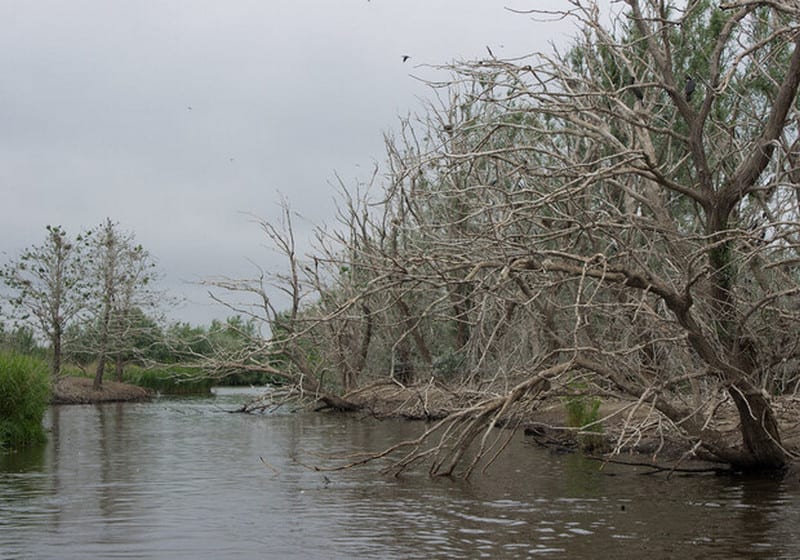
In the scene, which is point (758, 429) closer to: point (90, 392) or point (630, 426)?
point (630, 426)

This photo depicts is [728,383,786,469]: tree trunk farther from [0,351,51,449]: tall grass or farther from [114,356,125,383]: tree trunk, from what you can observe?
[114,356,125,383]: tree trunk

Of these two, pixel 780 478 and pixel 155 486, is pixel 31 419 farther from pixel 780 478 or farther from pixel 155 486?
pixel 780 478

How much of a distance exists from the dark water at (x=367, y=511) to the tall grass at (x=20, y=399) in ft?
2.82

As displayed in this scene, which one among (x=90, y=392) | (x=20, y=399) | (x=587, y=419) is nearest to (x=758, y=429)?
(x=587, y=419)

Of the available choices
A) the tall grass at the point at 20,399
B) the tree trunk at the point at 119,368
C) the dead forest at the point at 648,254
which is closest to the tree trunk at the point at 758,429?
the dead forest at the point at 648,254

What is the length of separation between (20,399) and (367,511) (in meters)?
9.82

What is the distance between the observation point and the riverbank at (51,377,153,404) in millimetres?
36375

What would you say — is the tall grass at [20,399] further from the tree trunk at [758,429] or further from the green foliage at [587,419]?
the tree trunk at [758,429]

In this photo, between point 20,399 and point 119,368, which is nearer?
point 20,399

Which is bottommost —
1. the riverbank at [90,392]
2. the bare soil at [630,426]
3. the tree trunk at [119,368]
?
the bare soil at [630,426]

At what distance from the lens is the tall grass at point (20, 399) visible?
59.8 feet

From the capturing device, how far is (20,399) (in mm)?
18578

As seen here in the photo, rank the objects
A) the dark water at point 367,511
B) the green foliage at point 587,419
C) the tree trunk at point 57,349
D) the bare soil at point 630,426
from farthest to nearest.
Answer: the tree trunk at point 57,349 → the green foliage at point 587,419 → the bare soil at point 630,426 → the dark water at point 367,511

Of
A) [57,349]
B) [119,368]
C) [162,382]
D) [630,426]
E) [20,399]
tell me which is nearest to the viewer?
[630,426]
